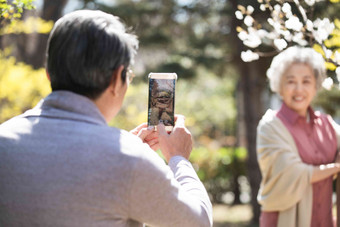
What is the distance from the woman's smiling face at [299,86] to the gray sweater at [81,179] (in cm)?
181

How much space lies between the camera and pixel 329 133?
2.82m

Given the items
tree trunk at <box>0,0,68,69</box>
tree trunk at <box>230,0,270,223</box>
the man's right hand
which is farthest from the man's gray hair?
tree trunk at <box>230,0,270,223</box>

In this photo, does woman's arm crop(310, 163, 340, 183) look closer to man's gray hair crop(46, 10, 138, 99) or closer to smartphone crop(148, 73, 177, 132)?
smartphone crop(148, 73, 177, 132)

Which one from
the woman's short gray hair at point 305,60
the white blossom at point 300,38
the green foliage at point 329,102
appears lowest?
the green foliage at point 329,102

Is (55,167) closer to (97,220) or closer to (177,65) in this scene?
(97,220)

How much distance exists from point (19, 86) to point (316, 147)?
397cm

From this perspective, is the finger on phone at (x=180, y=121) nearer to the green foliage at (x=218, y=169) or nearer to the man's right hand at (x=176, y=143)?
the man's right hand at (x=176, y=143)

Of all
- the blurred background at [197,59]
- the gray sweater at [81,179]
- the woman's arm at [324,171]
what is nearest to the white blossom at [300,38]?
the woman's arm at [324,171]

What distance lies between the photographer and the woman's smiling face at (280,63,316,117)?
111 inches

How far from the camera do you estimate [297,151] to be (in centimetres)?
276

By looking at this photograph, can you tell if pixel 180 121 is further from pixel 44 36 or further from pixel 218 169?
pixel 218 169

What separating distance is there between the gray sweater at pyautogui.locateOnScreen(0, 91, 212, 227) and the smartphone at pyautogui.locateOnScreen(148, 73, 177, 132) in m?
0.60

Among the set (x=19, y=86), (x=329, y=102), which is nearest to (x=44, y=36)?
(x=19, y=86)

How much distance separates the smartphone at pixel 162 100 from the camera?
1.84 metres
